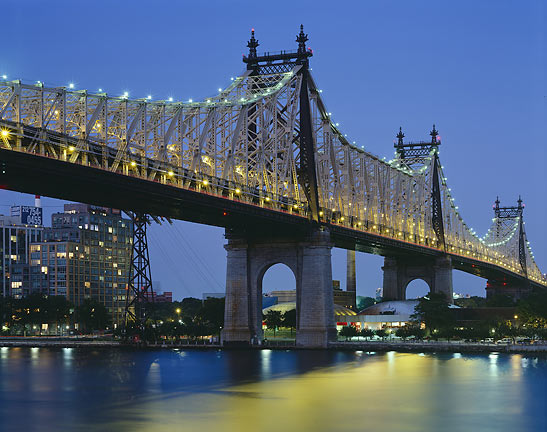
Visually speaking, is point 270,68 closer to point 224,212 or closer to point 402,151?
point 224,212

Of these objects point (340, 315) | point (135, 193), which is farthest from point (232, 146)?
point (340, 315)

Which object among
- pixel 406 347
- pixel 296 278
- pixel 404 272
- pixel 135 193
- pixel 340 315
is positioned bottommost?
pixel 406 347

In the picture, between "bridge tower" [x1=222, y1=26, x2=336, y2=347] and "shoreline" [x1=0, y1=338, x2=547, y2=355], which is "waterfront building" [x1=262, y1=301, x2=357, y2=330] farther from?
"bridge tower" [x1=222, y1=26, x2=336, y2=347]

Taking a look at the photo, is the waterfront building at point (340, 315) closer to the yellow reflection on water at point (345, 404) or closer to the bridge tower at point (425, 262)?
the bridge tower at point (425, 262)

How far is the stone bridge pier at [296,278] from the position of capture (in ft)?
312

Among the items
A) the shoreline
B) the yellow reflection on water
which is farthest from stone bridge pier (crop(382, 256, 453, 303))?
the yellow reflection on water

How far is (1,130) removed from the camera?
5941cm

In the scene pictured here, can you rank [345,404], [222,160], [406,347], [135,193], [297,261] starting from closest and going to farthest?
[345,404]
[135,193]
[222,160]
[297,261]
[406,347]

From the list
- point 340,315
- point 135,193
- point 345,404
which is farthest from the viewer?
point 340,315

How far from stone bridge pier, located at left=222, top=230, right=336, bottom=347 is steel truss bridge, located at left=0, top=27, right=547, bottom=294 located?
2.87m

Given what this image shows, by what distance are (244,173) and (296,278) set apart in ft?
46.8

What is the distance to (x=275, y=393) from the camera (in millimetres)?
60000

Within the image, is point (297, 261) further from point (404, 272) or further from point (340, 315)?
point (404, 272)

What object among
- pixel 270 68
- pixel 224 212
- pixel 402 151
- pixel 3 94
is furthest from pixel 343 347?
Result: pixel 402 151
